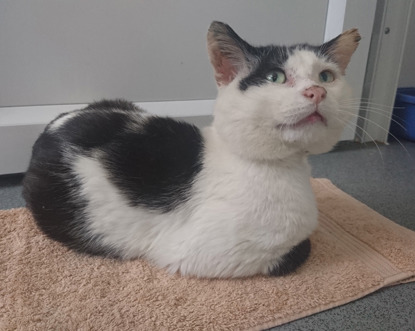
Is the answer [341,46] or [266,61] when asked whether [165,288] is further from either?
[341,46]

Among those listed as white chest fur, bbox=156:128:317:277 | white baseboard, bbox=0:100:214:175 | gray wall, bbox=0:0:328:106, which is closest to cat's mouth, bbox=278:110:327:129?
white chest fur, bbox=156:128:317:277

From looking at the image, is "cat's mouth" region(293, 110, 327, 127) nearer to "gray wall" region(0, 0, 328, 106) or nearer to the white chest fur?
the white chest fur

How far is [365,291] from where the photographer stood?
→ 0.72 metres

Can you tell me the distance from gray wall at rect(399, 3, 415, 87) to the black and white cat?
149cm

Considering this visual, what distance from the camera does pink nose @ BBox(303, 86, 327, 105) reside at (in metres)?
0.59

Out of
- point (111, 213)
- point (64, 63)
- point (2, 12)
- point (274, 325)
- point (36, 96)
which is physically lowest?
point (274, 325)

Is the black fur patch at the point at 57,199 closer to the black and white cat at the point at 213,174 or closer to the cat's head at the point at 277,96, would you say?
the black and white cat at the point at 213,174

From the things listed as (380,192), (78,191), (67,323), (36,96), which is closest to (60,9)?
(36,96)

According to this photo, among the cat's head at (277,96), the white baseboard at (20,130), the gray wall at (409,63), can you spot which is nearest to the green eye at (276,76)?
the cat's head at (277,96)

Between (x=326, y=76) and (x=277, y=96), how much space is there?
0.46 ft

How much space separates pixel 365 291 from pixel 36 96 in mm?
1169

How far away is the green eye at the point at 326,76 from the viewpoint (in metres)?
0.68

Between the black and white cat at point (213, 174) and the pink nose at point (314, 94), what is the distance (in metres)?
0.02

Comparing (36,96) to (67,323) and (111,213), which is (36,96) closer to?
(111,213)
